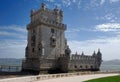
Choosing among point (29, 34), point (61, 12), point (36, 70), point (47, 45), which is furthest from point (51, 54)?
point (61, 12)

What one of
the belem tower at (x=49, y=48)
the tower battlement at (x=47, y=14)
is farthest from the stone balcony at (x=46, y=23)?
the tower battlement at (x=47, y=14)

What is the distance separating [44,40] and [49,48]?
8.55 feet

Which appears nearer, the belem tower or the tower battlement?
the belem tower

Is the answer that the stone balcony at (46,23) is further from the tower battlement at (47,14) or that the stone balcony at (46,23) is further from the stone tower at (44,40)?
the tower battlement at (47,14)

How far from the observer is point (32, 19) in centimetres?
4941

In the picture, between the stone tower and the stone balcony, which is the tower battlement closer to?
the stone tower

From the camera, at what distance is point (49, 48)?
145 feet

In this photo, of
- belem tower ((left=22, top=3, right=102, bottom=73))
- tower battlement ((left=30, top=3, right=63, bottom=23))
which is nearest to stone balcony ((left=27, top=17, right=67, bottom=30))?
belem tower ((left=22, top=3, right=102, bottom=73))

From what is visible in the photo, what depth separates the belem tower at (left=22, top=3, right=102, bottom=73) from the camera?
140 feet

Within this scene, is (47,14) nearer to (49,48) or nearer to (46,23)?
(46,23)

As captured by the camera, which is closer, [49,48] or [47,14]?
[49,48]

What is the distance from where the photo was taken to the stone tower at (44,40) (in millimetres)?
42253

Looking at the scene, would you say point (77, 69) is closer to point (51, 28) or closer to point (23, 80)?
point (51, 28)

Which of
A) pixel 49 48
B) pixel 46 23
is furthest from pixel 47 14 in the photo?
pixel 49 48
